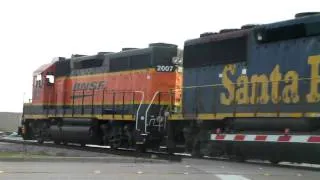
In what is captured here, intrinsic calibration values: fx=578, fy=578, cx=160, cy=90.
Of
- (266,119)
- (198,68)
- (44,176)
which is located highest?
(198,68)

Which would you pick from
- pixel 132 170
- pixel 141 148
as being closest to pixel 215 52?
pixel 141 148

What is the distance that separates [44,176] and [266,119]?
6.80 metres

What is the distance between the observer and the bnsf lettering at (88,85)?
23.7m

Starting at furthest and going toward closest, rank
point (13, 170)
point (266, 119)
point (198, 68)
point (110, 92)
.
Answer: point (110, 92) < point (198, 68) < point (266, 119) < point (13, 170)

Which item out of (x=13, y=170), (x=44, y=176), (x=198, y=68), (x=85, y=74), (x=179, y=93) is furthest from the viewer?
(x=85, y=74)

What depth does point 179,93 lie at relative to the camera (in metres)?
20.2

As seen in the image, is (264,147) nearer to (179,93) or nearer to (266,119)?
(266,119)

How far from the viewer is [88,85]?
80.0 ft

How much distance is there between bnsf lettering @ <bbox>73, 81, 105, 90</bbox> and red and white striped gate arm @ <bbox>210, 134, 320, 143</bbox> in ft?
25.6

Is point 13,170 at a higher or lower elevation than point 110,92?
lower

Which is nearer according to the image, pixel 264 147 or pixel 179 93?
pixel 264 147

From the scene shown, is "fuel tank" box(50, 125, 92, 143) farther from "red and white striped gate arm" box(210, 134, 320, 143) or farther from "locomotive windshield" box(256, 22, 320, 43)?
"locomotive windshield" box(256, 22, 320, 43)

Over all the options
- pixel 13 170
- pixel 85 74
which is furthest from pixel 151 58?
pixel 13 170

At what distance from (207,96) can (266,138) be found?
327 centimetres
